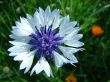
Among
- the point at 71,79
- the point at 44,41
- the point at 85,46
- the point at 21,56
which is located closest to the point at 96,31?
the point at 85,46

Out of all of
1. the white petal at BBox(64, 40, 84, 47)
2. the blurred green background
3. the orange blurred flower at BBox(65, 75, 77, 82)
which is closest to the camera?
the white petal at BBox(64, 40, 84, 47)

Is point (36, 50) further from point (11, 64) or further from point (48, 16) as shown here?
point (11, 64)

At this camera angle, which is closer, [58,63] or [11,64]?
[58,63]

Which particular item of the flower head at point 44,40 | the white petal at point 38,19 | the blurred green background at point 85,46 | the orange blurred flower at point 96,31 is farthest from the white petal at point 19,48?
the orange blurred flower at point 96,31

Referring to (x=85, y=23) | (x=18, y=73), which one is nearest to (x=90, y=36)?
(x=85, y=23)

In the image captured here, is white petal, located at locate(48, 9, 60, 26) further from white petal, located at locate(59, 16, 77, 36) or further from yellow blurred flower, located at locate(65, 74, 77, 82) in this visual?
yellow blurred flower, located at locate(65, 74, 77, 82)

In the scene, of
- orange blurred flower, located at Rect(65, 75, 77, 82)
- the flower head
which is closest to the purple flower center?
the flower head

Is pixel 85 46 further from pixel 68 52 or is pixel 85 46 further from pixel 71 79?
pixel 68 52

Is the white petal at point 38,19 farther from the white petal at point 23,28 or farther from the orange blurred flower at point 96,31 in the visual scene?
the orange blurred flower at point 96,31
